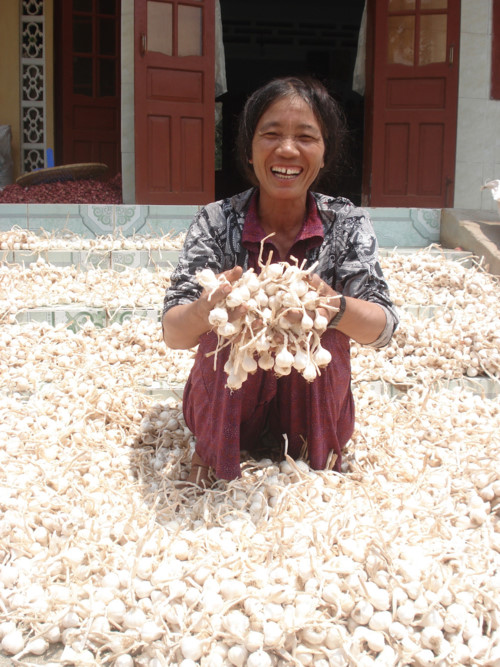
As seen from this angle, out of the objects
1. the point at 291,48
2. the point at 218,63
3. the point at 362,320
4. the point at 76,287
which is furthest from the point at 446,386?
the point at 291,48

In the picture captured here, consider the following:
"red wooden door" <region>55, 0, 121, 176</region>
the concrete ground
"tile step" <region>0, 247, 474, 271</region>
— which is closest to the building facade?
"red wooden door" <region>55, 0, 121, 176</region>

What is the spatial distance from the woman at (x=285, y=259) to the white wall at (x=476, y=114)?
11.4ft

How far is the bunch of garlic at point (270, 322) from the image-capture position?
4.03 ft

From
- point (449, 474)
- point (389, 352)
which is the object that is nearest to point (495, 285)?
point (389, 352)

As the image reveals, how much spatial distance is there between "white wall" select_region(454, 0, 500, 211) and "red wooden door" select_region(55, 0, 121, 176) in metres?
3.03

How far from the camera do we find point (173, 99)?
14.3 feet

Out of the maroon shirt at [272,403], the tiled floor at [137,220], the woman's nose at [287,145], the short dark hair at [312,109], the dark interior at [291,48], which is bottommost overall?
the maroon shirt at [272,403]

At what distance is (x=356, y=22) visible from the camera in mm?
7652

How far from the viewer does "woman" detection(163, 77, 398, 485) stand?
1467 millimetres

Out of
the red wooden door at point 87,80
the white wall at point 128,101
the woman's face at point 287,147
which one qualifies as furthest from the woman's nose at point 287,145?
the red wooden door at point 87,80

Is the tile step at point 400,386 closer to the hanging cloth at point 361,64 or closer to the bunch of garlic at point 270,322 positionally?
the bunch of garlic at point 270,322

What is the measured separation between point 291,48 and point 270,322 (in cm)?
852

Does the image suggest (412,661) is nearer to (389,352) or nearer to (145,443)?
(145,443)

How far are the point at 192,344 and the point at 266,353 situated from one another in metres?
0.29
